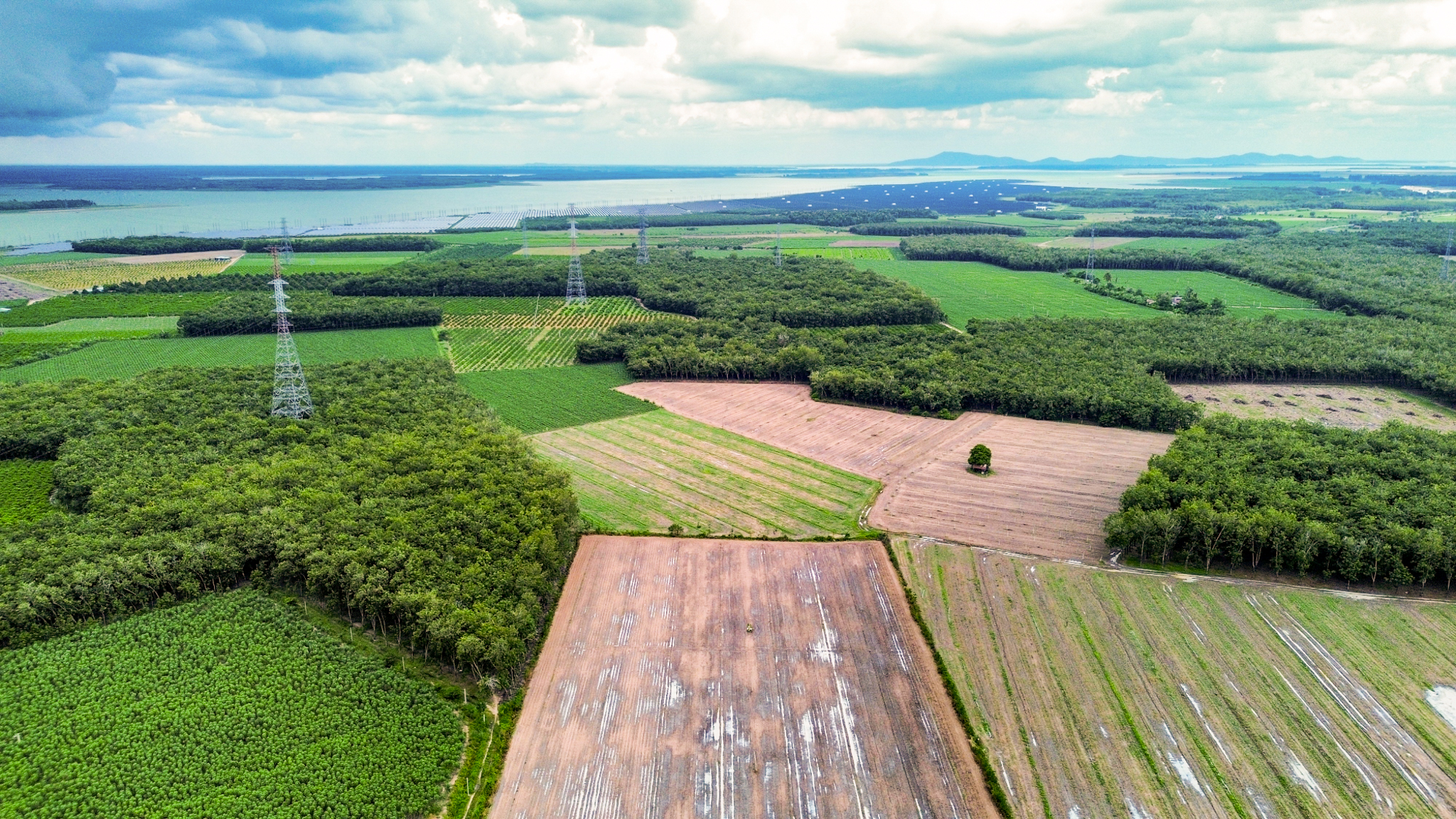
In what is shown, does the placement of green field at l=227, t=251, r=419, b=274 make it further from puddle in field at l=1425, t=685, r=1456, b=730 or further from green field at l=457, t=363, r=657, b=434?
puddle in field at l=1425, t=685, r=1456, b=730

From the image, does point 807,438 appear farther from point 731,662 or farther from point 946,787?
point 946,787

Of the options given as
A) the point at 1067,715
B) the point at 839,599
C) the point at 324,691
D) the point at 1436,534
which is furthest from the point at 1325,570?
the point at 324,691

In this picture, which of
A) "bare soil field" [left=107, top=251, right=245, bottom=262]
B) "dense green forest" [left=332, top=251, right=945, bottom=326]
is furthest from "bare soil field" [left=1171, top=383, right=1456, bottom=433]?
"bare soil field" [left=107, top=251, right=245, bottom=262]

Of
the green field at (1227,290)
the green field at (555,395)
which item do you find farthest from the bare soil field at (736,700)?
the green field at (1227,290)

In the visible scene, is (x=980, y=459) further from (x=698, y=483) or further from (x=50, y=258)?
(x=50, y=258)

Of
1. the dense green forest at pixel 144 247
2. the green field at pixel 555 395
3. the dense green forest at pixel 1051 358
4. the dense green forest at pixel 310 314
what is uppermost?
the dense green forest at pixel 144 247

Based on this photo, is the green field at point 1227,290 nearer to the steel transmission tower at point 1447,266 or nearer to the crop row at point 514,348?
the steel transmission tower at point 1447,266

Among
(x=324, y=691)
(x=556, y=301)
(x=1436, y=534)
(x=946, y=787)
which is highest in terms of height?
(x=556, y=301)
